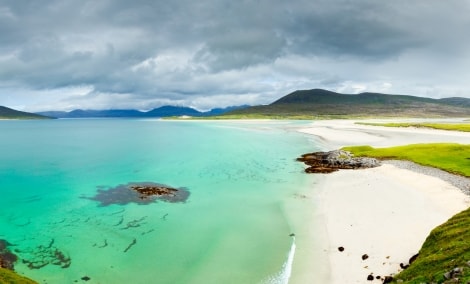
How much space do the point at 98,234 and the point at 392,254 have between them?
67.2ft

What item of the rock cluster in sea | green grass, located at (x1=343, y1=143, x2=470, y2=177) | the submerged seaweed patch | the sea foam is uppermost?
green grass, located at (x1=343, y1=143, x2=470, y2=177)

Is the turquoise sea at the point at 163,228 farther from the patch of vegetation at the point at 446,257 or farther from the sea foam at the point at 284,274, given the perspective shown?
the patch of vegetation at the point at 446,257

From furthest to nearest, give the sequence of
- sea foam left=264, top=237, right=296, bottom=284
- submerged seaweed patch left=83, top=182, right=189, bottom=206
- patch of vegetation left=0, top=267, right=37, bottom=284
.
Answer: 1. submerged seaweed patch left=83, top=182, right=189, bottom=206
2. sea foam left=264, top=237, right=296, bottom=284
3. patch of vegetation left=0, top=267, right=37, bottom=284

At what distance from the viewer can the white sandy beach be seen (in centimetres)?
1847

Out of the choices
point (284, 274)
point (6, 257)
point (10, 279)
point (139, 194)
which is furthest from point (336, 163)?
point (10, 279)

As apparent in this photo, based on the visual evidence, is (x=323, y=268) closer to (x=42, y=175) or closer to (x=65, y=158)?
(x=42, y=175)

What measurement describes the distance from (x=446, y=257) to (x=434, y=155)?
4433 centimetres

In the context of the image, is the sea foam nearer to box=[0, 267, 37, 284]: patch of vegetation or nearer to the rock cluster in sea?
box=[0, 267, 37, 284]: patch of vegetation

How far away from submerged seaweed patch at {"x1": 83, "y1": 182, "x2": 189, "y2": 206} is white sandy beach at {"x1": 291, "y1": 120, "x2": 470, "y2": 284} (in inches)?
590

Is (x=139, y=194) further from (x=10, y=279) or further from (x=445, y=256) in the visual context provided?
(x=445, y=256)

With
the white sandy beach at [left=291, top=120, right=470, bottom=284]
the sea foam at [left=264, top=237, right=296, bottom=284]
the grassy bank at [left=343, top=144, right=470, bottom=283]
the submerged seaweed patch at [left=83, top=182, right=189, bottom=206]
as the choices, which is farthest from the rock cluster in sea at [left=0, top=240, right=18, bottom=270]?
the grassy bank at [left=343, top=144, right=470, bottom=283]

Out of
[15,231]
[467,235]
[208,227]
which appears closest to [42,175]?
[15,231]

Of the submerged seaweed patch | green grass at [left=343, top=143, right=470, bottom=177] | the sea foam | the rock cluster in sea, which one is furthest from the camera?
green grass at [left=343, top=143, right=470, bottom=177]

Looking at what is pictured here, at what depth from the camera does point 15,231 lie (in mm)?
26344
